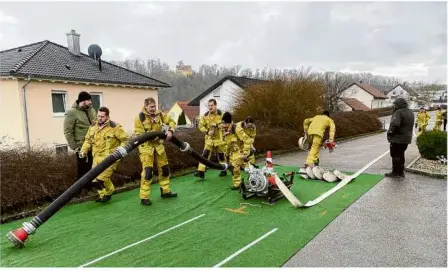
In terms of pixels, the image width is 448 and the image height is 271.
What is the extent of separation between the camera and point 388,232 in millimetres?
5059

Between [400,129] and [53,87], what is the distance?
15195 millimetres

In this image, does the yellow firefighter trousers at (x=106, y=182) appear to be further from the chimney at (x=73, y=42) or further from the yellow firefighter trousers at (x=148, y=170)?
the chimney at (x=73, y=42)

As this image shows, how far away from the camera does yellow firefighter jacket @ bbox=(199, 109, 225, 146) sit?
848cm

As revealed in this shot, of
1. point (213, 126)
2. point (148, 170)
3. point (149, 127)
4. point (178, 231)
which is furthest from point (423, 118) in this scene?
point (178, 231)

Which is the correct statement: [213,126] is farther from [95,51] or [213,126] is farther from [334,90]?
[334,90]

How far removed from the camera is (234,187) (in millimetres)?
7559

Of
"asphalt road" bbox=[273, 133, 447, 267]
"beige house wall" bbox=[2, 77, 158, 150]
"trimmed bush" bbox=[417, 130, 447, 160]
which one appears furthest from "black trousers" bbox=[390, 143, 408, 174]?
"beige house wall" bbox=[2, 77, 158, 150]

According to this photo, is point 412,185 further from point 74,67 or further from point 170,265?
point 74,67

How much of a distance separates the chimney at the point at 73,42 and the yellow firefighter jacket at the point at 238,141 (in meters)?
16.5

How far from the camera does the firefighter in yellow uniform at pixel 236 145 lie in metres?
7.36

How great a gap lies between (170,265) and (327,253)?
2.05 meters

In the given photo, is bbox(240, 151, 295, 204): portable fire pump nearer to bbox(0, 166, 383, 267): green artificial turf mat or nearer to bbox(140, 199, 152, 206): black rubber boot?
bbox(0, 166, 383, 267): green artificial turf mat

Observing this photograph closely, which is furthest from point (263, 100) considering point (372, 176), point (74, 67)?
point (74, 67)

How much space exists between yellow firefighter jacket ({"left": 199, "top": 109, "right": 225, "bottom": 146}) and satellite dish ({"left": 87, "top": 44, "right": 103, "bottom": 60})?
15.9 meters
